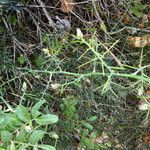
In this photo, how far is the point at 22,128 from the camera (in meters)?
1.17

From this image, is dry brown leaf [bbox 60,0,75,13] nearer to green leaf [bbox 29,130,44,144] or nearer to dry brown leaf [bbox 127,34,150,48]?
dry brown leaf [bbox 127,34,150,48]

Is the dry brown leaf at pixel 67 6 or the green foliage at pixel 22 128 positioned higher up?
the dry brown leaf at pixel 67 6

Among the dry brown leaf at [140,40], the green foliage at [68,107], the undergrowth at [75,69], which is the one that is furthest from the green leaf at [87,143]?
the dry brown leaf at [140,40]

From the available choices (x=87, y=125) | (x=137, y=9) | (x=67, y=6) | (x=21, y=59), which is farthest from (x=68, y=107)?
(x=137, y=9)

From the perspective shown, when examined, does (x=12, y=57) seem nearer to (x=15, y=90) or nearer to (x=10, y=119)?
(x=15, y=90)

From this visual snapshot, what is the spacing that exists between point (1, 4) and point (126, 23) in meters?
0.63

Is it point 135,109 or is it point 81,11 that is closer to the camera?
point 81,11

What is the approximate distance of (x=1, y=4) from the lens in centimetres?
155

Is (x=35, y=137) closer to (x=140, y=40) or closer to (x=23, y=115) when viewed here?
(x=23, y=115)

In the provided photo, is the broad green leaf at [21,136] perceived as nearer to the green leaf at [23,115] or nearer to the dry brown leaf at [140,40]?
the green leaf at [23,115]

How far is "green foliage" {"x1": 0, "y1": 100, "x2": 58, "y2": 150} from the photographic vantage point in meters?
1.11

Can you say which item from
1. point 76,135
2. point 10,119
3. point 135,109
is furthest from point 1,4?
point 135,109

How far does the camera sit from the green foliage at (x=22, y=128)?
3.63 feet

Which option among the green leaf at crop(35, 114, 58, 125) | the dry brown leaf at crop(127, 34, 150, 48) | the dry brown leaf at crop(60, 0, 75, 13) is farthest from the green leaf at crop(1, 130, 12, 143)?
the dry brown leaf at crop(127, 34, 150, 48)
